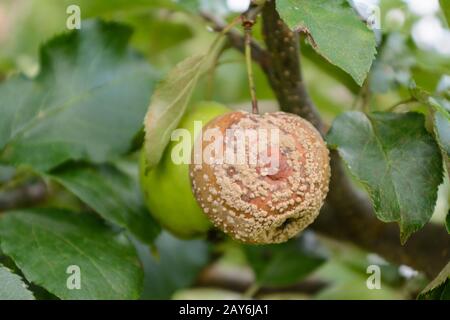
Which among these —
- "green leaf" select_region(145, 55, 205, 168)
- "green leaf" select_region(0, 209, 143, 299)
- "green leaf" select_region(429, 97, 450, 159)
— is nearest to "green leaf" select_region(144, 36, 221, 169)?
"green leaf" select_region(145, 55, 205, 168)

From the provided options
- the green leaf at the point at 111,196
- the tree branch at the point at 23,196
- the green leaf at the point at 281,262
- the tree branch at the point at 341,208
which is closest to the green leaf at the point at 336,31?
the tree branch at the point at 341,208

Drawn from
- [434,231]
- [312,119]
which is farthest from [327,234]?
[312,119]

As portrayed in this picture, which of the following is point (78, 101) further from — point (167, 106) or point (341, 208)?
point (341, 208)

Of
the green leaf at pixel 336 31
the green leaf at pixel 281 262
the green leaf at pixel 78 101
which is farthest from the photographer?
the green leaf at pixel 281 262

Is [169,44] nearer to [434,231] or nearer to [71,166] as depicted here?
[71,166]

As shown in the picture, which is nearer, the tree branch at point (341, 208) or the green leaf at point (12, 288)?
the green leaf at point (12, 288)

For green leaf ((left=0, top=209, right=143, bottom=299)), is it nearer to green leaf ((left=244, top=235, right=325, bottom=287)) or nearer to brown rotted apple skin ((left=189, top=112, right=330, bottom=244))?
brown rotted apple skin ((left=189, top=112, right=330, bottom=244))

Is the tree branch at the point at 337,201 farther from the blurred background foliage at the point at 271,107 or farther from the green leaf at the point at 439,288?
the green leaf at the point at 439,288
